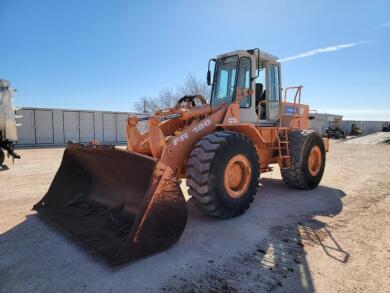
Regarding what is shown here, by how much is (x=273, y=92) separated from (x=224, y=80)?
1294mm

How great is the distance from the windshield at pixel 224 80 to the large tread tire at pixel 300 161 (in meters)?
1.92

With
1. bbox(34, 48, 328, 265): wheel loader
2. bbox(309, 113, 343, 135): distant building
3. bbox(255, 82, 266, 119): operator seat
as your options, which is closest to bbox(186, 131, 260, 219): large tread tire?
bbox(34, 48, 328, 265): wheel loader

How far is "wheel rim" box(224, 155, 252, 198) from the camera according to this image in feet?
15.5

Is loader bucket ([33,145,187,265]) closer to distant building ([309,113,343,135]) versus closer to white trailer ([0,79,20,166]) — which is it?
white trailer ([0,79,20,166])

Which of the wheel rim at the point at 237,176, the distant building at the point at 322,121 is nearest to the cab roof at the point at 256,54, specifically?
the wheel rim at the point at 237,176

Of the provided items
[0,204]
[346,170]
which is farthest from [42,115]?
[346,170]

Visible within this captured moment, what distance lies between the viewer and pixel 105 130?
92.1 feet

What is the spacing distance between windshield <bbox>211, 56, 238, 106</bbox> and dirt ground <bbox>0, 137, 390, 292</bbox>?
2.14m

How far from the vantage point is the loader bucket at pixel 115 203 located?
136 inches

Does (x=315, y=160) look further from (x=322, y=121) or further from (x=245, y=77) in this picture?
(x=322, y=121)

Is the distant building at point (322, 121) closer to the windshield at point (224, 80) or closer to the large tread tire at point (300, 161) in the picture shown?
the large tread tire at point (300, 161)

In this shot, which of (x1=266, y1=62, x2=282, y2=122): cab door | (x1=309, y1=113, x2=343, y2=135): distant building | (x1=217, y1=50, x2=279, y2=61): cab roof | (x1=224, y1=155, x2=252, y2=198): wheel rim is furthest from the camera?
(x1=309, y1=113, x2=343, y2=135): distant building

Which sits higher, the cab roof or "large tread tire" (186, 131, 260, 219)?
the cab roof

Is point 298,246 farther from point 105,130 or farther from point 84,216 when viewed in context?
point 105,130
